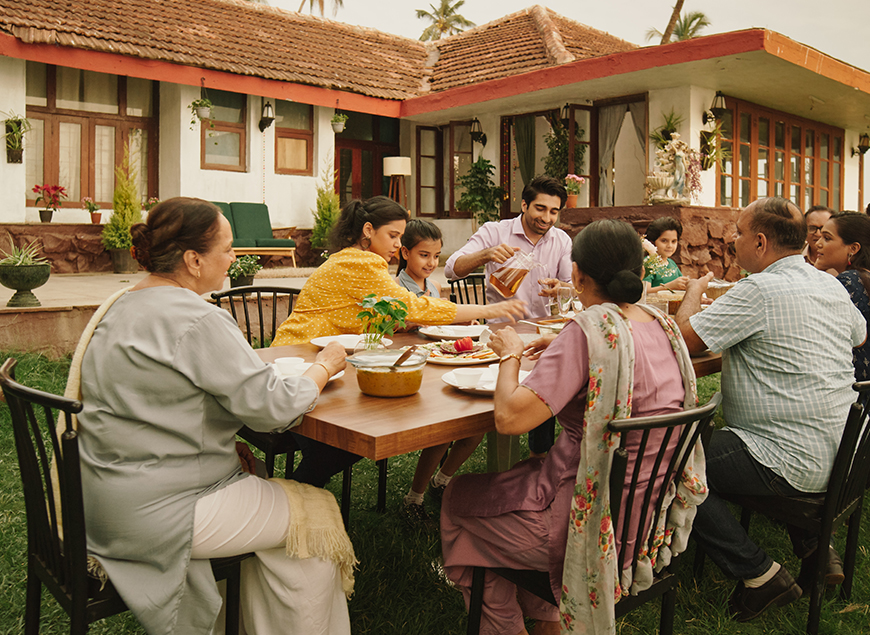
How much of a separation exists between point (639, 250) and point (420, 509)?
1.61 metres

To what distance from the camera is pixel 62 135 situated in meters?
9.61

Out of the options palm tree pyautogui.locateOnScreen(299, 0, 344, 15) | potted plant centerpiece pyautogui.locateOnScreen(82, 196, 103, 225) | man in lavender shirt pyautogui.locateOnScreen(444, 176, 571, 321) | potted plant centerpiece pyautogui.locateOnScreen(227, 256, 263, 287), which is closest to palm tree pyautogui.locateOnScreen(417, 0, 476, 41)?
palm tree pyautogui.locateOnScreen(299, 0, 344, 15)

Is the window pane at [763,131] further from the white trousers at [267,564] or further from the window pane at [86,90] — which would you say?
the white trousers at [267,564]

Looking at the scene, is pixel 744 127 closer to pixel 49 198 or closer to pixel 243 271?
pixel 243 271

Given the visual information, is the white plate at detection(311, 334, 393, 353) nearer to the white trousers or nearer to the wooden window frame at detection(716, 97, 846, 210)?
the white trousers

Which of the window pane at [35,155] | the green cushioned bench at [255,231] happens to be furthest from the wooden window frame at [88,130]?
the green cushioned bench at [255,231]

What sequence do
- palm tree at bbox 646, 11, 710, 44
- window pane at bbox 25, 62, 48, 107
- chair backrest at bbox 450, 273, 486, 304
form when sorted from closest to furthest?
chair backrest at bbox 450, 273, 486, 304 → window pane at bbox 25, 62, 48, 107 → palm tree at bbox 646, 11, 710, 44

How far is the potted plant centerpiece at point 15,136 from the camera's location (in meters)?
8.55

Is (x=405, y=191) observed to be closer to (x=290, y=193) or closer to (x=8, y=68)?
(x=290, y=193)

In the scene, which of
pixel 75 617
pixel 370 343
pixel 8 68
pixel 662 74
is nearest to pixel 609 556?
pixel 370 343

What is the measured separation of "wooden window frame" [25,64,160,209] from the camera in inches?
371

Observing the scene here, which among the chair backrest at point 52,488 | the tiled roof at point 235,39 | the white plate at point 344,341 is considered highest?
the tiled roof at point 235,39

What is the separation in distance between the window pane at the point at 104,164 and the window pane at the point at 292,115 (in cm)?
243

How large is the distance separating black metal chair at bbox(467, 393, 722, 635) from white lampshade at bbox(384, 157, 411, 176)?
10590mm
